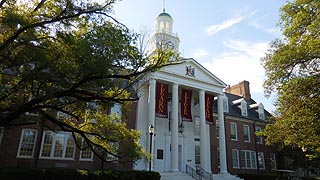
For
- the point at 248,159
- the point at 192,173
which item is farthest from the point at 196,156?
the point at 248,159

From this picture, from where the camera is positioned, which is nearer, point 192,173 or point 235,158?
point 192,173

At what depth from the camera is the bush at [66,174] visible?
14.8 m

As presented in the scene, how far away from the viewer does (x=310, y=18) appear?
529 inches

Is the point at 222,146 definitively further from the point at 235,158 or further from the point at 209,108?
the point at 235,158

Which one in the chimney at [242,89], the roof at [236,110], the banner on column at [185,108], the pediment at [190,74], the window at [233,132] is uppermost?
the chimney at [242,89]

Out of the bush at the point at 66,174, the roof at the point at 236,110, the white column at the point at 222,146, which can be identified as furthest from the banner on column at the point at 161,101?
the roof at the point at 236,110

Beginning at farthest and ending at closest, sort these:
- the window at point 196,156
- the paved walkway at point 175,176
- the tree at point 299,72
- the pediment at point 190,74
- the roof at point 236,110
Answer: the roof at point 236,110 < the window at point 196,156 < the pediment at point 190,74 < the paved walkway at point 175,176 < the tree at point 299,72

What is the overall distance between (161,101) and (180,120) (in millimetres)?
4819

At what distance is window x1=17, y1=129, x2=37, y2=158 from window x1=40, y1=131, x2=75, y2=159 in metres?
0.77

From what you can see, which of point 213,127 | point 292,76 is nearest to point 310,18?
point 292,76

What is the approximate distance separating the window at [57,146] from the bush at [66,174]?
569 centimetres

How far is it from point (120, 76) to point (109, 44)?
1.52 meters

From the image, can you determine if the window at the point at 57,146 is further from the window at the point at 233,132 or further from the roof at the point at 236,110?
the window at the point at 233,132

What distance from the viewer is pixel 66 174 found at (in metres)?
16.2
